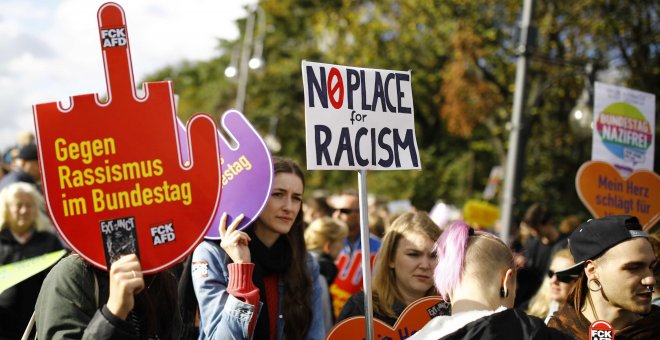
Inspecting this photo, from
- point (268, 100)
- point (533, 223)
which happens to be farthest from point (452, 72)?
point (268, 100)

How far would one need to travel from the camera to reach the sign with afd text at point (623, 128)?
622 cm

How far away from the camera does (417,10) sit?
21156mm

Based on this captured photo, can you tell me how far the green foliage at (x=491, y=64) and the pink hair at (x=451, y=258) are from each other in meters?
8.64

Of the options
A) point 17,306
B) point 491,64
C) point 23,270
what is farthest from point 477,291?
point 491,64

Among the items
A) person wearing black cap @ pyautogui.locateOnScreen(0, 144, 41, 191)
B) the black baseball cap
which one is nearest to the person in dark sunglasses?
the black baseball cap

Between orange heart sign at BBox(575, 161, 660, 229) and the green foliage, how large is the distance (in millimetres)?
5552

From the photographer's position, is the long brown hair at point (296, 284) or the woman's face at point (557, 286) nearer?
the long brown hair at point (296, 284)

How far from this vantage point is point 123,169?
300cm

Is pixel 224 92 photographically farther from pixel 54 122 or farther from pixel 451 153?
pixel 54 122

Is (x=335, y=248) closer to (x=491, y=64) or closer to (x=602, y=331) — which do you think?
(x=602, y=331)

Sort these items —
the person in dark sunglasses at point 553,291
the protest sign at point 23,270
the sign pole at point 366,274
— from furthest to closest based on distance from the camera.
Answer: the person in dark sunglasses at point 553,291
the sign pole at point 366,274
the protest sign at point 23,270

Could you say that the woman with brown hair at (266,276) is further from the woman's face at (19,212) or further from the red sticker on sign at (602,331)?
the woman's face at (19,212)

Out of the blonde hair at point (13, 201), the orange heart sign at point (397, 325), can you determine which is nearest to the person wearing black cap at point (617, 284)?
the orange heart sign at point (397, 325)

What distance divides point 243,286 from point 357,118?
3.42ft
